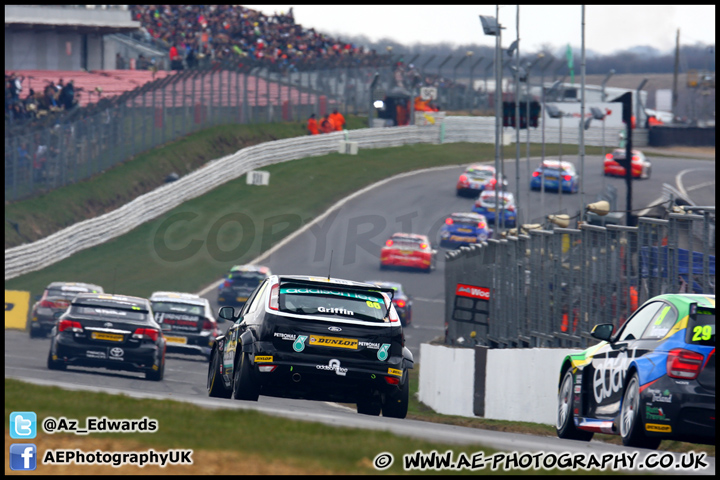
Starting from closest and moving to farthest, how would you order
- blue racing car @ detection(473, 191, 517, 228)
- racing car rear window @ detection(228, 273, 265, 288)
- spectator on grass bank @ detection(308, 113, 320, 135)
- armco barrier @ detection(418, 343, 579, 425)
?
1. armco barrier @ detection(418, 343, 579, 425)
2. racing car rear window @ detection(228, 273, 265, 288)
3. blue racing car @ detection(473, 191, 517, 228)
4. spectator on grass bank @ detection(308, 113, 320, 135)

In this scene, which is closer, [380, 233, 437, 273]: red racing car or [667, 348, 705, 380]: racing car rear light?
[667, 348, 705, 380]: racing car rear light

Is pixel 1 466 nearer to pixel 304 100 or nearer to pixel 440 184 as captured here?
pixel 440 184

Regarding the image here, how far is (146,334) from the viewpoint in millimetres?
18812

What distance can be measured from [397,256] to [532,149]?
91.2ft

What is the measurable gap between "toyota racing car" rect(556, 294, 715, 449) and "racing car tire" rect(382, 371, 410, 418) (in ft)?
6.74

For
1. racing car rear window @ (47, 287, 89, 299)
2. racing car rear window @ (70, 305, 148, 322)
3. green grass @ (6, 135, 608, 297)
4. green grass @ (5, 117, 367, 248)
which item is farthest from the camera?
green grass @ (5, 117, 367, 248)

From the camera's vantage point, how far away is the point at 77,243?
40.2 metres

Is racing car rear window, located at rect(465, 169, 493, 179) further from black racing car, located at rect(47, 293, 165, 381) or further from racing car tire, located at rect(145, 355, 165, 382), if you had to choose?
black racing car, located at rect(47, 293, 165, 381)

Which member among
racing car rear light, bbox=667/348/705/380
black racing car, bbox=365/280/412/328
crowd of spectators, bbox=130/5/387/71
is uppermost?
crowd of spectators, bbox=130/5/387/71

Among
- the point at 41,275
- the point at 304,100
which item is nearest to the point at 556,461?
the point at 41,275

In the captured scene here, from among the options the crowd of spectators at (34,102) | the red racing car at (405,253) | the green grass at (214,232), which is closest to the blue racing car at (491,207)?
the green grass at (214,232)

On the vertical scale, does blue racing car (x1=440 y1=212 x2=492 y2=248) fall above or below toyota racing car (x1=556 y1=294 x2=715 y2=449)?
below

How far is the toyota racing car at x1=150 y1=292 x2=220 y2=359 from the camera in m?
24.8

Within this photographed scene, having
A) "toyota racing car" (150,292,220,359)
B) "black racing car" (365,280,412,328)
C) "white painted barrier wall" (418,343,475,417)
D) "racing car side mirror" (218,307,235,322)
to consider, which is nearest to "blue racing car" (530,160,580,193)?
"black racing car" (365,280,412,328)
